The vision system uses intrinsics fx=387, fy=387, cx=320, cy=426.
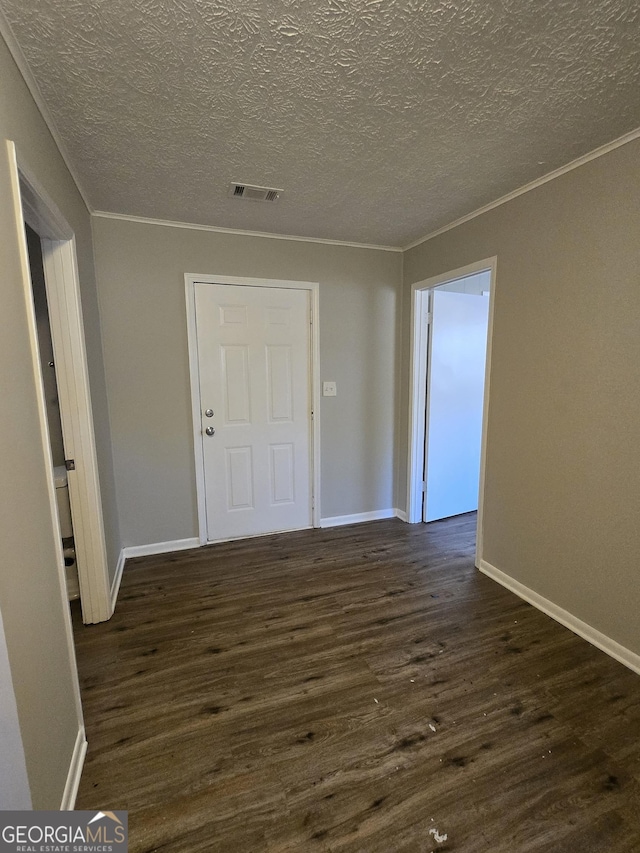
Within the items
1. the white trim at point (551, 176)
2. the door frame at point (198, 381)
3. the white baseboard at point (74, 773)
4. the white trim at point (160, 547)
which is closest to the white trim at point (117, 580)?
the white trim at point (160, 547)

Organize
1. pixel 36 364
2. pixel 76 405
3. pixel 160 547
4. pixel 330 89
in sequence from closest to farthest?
pixel 36 364
pixel 330 89
pixel 76 405
pixel 160 547

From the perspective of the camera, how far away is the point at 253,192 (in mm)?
2195

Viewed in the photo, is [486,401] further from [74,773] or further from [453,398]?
[74,773]

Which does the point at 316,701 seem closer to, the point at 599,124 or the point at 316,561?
the point at 316,561

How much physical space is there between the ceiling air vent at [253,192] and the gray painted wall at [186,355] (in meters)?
0.62

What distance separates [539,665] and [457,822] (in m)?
0.89

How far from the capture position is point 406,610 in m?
2.26

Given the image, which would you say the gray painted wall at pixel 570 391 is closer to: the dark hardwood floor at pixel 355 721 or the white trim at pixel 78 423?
the dark hardwood floor at pixel 355 721

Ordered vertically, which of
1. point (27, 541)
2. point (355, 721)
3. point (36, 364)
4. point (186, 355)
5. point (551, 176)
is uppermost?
point (551, 176)

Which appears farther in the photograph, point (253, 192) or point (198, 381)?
point (198, 381)

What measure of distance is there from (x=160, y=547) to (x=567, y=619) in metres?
2.71

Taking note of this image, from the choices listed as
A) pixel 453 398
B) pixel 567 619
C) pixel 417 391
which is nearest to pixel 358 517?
pixel 417 391

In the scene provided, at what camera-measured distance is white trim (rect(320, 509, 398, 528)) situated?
3430 millimetres

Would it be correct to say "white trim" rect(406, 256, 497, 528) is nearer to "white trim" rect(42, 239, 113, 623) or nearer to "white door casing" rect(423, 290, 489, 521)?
"white door casing" rect(423, 290, 489, 521)
